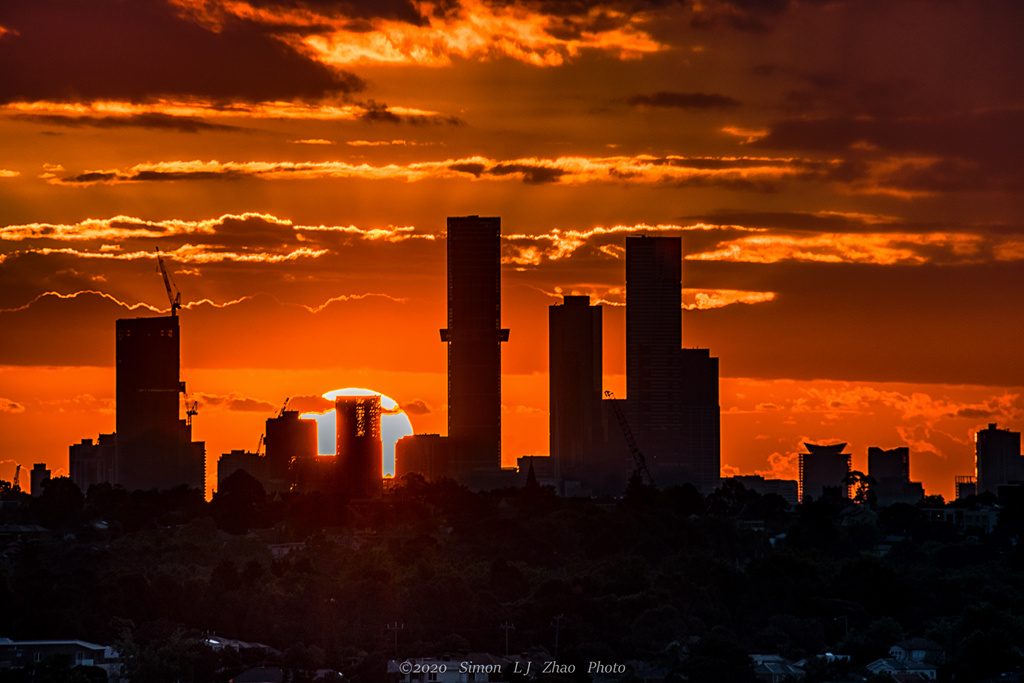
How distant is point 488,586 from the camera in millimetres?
124500

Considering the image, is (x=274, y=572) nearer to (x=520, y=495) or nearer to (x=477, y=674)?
(x=477, y=674)

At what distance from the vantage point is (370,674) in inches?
3762

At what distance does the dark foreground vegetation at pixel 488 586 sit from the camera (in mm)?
103375

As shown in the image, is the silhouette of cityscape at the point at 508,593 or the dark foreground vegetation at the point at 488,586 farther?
the dark foreground vegetation at the point at 488,586

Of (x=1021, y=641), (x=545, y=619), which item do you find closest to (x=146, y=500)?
(x=545, y=619)

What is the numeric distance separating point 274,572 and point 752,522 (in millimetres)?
67904

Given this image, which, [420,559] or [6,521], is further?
[6,521]

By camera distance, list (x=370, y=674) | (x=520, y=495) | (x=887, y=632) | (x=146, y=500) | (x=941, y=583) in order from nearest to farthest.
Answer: (x=370, y=674)
(x=887, y=632)
(x=941, y=583)
(x=146, y=500)
(x=520, y=495)

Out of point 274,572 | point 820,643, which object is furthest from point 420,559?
point 820,643

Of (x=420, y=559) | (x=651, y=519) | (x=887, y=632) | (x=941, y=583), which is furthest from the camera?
(x=651, y=519)

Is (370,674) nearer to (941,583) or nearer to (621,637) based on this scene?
(621,637)

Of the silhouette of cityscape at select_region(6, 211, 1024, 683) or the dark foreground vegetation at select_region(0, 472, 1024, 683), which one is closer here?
the silhouette of cityscape at select_region(6, 211, 1024, 683)

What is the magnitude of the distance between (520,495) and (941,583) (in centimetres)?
7140

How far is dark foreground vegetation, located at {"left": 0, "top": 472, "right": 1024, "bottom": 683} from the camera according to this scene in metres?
103
